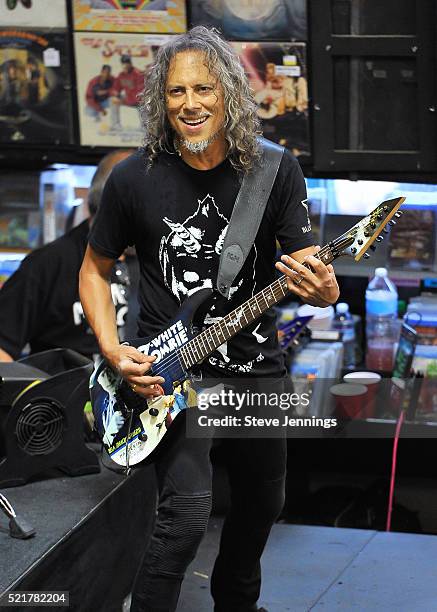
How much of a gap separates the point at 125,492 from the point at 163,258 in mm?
927

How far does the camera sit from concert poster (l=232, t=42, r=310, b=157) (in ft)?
14.7

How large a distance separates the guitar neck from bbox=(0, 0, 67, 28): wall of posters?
2094 mm

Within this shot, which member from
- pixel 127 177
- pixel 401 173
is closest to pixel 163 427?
pixel 127 177

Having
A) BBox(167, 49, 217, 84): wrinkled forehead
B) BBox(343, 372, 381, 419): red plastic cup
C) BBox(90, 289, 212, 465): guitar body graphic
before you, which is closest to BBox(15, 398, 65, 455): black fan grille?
BBox(90, 289, 212, 465): guitar body graphic

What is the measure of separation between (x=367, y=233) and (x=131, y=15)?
2087mm

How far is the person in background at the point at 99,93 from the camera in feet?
15.6

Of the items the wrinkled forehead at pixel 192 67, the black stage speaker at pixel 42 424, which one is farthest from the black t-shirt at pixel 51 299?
the wrinkled forehead at pixel 192 67

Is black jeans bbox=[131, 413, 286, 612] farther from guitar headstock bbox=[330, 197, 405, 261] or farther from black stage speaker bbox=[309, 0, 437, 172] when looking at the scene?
→ black stage speaker bbox=[309, 0, 437, 172]

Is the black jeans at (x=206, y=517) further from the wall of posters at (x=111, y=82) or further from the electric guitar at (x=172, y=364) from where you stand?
the wall of posters at (x=111, y=82)

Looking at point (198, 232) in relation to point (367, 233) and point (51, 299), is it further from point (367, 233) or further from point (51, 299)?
point (51, 299)

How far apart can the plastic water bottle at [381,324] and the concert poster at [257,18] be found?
1017mm

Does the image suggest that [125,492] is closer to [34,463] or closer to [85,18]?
[34,463]

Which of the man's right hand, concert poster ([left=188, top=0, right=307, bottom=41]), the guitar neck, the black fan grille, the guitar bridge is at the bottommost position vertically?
the black fan grille

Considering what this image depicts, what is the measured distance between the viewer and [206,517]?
3000 mm
